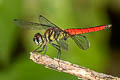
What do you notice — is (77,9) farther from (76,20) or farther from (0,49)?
(0,49)

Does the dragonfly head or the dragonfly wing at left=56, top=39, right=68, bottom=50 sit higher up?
the dragonfly head

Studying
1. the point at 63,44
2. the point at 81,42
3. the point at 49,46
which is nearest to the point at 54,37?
the point at 63,44

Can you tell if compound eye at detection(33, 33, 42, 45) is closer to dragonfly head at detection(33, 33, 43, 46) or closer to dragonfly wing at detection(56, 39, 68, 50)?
dragonfly head at detection(33, 33, 43, 46)

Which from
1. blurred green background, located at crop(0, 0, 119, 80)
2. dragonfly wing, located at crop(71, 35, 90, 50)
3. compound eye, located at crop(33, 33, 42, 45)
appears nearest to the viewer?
compound eye, located at crop(33, 33, 42, 45)

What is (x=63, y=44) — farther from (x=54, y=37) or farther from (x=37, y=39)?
(x=37, y=39)

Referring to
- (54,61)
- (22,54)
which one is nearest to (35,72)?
(22,54)

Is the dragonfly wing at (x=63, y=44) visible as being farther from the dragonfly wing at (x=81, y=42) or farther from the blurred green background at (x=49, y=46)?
the blurred green background at (x=49, y=46)

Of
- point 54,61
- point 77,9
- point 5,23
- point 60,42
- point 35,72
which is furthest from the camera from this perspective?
point 77,9

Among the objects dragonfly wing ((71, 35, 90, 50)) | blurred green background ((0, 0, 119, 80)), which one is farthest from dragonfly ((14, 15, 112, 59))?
blurred green background ((0, 0, 119, 80))
